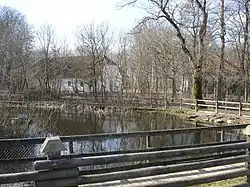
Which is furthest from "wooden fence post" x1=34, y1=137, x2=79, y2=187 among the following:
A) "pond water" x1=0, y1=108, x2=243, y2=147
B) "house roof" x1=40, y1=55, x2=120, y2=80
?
"house roof" x1=40, y1=55, x2=120, y2=80

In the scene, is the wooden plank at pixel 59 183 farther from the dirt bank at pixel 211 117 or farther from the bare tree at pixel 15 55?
the bare tree at pixel 15 55

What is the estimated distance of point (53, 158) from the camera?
4.46 metres

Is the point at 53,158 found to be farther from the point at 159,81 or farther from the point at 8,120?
the point at 159,81

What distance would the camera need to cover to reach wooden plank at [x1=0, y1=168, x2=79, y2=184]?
420 cm

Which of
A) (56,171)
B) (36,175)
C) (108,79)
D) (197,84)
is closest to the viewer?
(36,175)

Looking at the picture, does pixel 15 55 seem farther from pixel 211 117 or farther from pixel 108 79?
pixel 211 117

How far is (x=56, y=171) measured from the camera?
4.45 m

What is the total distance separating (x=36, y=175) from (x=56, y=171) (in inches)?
9.7

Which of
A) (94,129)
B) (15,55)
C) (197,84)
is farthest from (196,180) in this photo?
(15,55)

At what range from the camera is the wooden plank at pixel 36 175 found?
4195 mm

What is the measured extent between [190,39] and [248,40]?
701 centimetres

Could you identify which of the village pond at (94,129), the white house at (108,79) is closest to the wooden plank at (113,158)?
the village pond at (94,129)

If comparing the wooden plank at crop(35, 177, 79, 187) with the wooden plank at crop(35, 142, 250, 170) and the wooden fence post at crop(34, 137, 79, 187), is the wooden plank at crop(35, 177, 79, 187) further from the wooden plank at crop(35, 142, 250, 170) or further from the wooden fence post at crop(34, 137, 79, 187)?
the wooden plank at crop(35, 142, 250, 170)

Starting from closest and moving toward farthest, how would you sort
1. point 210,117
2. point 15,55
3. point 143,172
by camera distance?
point 143,172
point 210,117
point 15,55
